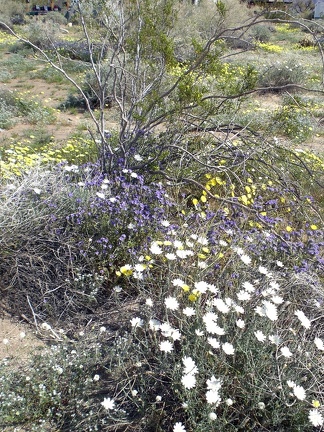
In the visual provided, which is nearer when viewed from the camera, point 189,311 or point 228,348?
point 228,348

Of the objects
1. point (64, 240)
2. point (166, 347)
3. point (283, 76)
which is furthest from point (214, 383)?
point (283, 76)

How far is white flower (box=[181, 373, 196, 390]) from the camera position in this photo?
1745mm

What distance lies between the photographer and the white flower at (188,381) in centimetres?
175

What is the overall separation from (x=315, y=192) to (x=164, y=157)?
1.73 m

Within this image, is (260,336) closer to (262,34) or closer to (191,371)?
(191,371)

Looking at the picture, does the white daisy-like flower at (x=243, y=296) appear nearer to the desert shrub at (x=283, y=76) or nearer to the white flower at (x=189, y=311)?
the white flower at (x=189, y=311)

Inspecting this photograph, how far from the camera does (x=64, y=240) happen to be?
2.79 metres

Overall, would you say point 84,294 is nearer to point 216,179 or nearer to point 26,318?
point 26,318

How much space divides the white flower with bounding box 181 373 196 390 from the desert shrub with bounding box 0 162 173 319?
97 cm

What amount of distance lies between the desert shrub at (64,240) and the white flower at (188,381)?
0.97m

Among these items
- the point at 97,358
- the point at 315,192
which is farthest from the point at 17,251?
the point at 315,192

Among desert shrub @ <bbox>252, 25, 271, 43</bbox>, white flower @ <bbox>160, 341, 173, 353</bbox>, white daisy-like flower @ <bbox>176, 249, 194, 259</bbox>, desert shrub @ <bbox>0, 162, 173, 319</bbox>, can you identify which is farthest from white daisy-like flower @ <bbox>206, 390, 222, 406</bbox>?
desert shrub @ <bbox>252, 25, 271, 43</bbox>

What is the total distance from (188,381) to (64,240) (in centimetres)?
138

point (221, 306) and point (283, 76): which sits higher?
point (221, 306)
